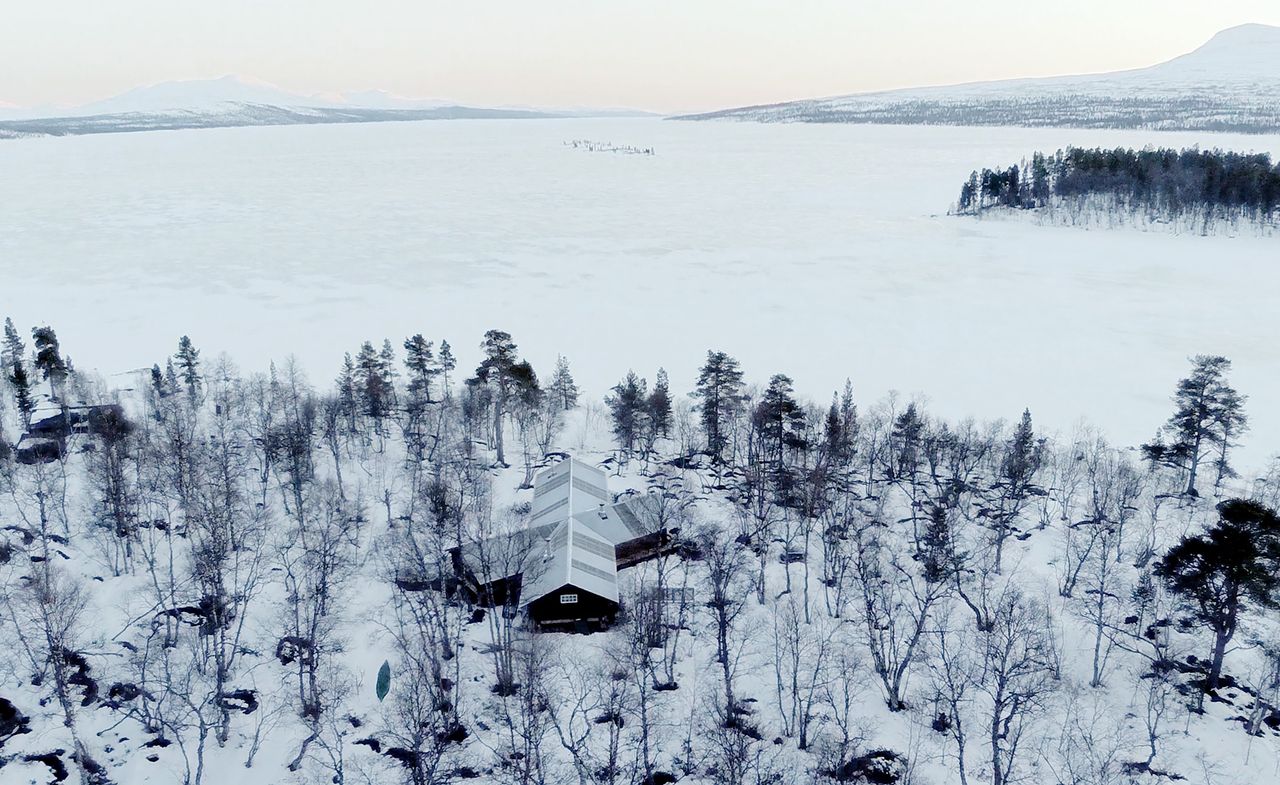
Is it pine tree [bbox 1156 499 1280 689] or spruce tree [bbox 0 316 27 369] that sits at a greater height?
spruce tree [bbox 0 316 27 369]

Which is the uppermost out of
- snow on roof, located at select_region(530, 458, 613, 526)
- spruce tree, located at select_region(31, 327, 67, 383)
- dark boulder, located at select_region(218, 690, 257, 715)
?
spruce tree, located at select_region(31, 327, 67, 383)

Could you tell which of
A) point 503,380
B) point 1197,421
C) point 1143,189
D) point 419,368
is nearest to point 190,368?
point 419,368

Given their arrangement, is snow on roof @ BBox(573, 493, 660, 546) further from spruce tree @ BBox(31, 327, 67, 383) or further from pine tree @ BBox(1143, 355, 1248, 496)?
spruce tree @ BBox(31, 327, 67, 383)

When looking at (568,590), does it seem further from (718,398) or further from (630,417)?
(718,398)

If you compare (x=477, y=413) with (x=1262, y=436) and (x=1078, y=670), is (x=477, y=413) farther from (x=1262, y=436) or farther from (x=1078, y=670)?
(x=1262, y=436)

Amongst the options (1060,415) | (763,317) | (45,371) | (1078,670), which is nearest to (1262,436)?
(1060,415)

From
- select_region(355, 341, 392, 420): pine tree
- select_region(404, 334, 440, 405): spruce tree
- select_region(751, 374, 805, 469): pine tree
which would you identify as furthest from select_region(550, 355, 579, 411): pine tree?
select_region(751, 374, 805, 469): pine tree
